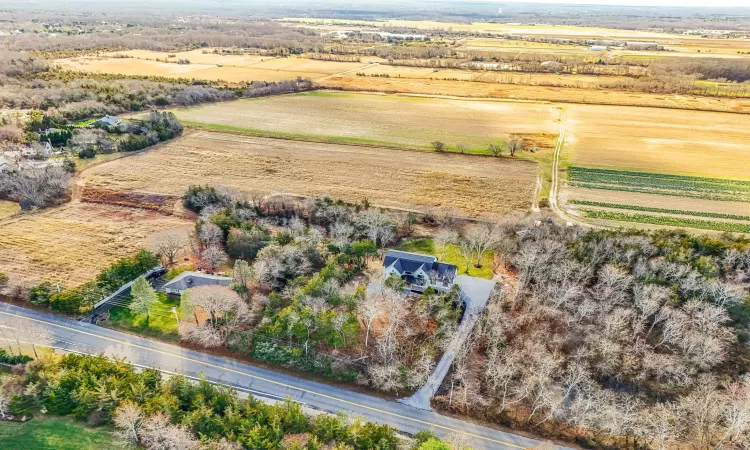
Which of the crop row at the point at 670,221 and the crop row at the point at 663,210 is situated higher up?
the crop row at the point at 663,210

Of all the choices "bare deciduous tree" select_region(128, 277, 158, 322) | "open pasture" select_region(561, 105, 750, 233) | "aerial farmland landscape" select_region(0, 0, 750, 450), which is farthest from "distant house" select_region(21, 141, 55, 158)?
"open pasture" select_region(561, 105, 750, 233)

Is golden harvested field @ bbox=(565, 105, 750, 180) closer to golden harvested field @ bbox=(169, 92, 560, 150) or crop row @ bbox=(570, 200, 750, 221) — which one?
golden harvested field @ bbox=(169, 92, 560, 150)

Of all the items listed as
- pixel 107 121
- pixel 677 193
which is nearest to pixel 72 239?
pixel 107 121

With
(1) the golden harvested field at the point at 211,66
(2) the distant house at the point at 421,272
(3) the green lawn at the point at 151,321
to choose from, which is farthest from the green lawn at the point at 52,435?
(1) the golden harvested field at the point at 211,66

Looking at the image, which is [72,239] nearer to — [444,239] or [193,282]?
[193,282]

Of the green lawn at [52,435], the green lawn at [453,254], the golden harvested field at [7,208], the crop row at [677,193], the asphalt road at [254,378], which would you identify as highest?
the crop row at [677,193]

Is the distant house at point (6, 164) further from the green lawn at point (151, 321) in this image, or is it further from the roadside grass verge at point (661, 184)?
the roadside grass verge at point (661, 184)

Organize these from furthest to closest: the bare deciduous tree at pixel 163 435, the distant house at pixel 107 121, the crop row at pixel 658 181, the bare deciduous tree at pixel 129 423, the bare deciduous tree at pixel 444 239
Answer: the distant house at pixel 107 121 < the crop row at pixel 658 181 < the bare deciduous tree at pixel 444 239 < the bare deciduous tree at pixel 129 423 < the bare deciduous tree at pixel 163 435

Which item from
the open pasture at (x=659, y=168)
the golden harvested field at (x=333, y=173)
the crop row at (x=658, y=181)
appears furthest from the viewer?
the crop row at (x=658, y=181)

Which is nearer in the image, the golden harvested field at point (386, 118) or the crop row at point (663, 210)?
the crop row at point (663, 210)
